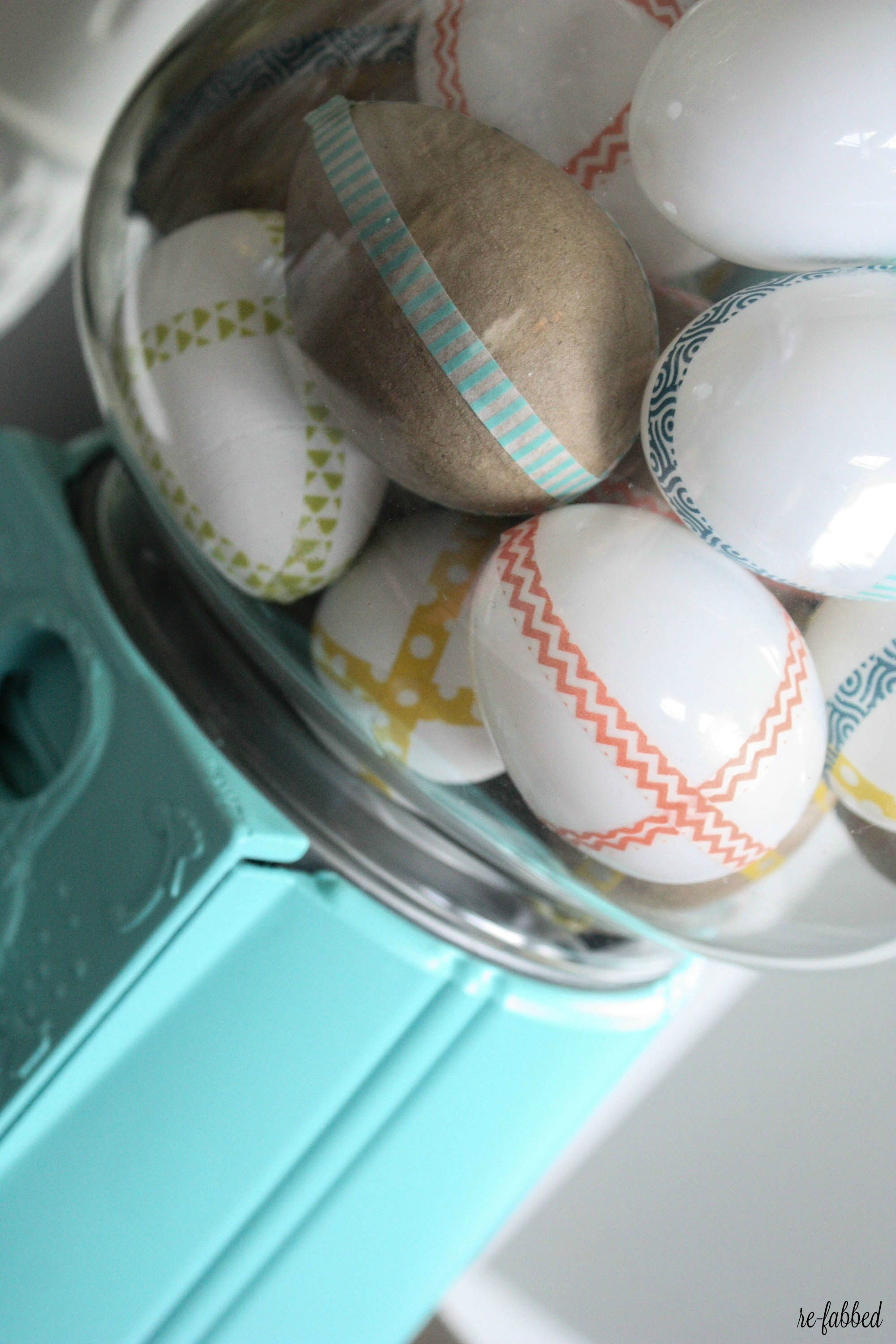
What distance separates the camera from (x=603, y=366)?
42cm

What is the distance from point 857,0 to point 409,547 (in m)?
0.27

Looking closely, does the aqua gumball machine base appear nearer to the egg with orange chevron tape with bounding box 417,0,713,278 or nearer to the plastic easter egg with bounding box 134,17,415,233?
the plastic easter egg with bounding box 134,17,415,233

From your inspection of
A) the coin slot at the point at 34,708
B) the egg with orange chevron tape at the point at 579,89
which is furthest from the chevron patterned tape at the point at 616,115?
the coin slot at the point at 34,708

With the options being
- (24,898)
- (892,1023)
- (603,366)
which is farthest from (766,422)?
(892,1023)

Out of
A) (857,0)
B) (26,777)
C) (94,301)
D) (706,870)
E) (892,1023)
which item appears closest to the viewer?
(857,0)

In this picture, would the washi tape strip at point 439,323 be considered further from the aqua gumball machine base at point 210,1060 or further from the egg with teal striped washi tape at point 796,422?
the aqua gumball machine base at point 210,1060

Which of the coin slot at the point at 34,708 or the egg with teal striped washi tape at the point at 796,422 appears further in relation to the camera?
the coin slot at the point at 34,708

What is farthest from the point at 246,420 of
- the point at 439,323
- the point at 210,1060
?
the point at 210,1060

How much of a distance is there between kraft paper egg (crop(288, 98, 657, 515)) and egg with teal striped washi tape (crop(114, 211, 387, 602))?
2.0 inches

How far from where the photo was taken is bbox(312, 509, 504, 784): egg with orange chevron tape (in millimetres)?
490

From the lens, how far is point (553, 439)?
1.40ft

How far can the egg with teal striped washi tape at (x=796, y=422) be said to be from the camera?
0.39m

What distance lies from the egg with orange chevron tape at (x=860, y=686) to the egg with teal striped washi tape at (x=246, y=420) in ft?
0.69

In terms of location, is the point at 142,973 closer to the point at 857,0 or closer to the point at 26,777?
the point at 26,777
